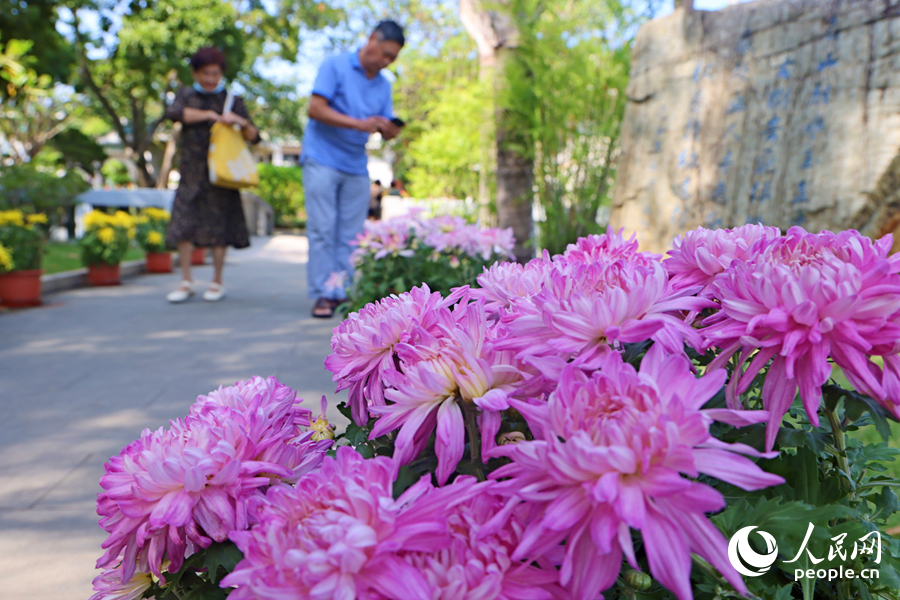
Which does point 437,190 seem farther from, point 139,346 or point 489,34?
point 139,346

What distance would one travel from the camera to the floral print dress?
20.6 feet

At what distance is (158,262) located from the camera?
9.62 metres

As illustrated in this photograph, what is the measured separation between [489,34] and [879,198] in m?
4.03

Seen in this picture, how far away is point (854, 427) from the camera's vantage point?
84 centimetres

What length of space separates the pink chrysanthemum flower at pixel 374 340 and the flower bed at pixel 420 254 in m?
2.96

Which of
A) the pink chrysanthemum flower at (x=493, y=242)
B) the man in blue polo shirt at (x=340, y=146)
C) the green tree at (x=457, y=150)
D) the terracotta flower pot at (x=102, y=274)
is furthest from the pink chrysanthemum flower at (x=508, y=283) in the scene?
the terracotta flower pot at (x=102, y=274)

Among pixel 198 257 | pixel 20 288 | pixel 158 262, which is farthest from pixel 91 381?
pixel 198 257

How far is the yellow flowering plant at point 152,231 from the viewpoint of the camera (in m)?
9.24

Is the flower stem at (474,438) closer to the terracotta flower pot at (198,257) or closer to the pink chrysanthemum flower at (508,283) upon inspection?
the pink chrysanthemum flower at (508,283)

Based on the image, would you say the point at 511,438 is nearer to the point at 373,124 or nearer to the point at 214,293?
the point at 373,124

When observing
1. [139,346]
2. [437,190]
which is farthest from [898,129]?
[437,190]

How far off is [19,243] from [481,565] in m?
6.92

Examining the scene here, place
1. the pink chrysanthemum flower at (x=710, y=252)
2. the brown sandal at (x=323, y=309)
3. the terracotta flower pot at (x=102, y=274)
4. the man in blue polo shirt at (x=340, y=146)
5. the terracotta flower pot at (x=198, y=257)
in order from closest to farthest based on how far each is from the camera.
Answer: the pink chrysanthemum flower at (x=710, y=252) < the man in blue polo shirt at (x=340, y=146) < the brown sandal at (x=323, y=309) < the terracotta flower pot at (x=102, y=274) < the terracotta flower pot at (x=198, y=257)

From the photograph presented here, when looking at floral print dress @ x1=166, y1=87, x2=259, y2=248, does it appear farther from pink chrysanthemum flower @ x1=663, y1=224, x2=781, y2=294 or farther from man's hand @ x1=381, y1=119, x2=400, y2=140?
pink chrysanthemum flower @ x1=663, y1=224, x2=781, y2=294
